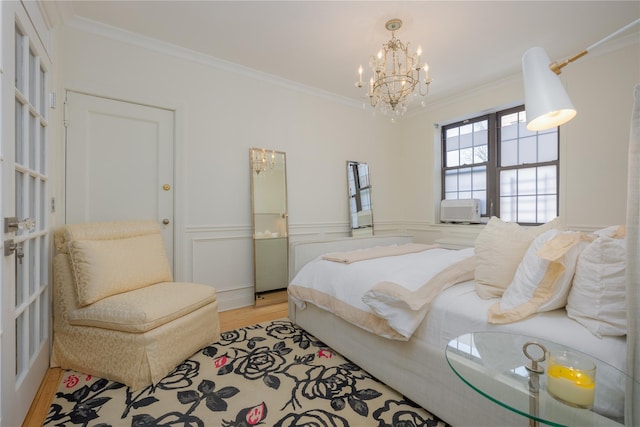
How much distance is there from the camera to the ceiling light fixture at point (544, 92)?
960 mm

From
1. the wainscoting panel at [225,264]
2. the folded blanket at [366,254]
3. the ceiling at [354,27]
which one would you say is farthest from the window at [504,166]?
the wainscoting panel at [225,264]

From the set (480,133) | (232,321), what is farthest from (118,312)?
(480,133)

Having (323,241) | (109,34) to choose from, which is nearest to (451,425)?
(323,241)

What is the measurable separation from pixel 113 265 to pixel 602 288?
2.64 metres

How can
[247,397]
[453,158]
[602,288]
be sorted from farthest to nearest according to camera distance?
[453,158], [247,397], [602,288]

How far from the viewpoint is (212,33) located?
8.82 ft

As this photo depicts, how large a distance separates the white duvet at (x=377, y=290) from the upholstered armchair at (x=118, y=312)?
81 centimetres

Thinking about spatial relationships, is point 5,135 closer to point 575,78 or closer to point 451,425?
point 451,425

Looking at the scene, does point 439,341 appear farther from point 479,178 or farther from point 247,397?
point 479,178

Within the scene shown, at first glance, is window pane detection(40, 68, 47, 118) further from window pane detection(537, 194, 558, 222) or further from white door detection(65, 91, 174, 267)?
window pane detection(537, 194, 558, 222)

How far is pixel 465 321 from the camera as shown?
4.65 feet

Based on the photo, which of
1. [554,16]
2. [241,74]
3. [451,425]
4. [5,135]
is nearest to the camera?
[5,135]

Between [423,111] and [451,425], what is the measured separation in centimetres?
408

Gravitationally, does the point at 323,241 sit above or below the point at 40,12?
below
